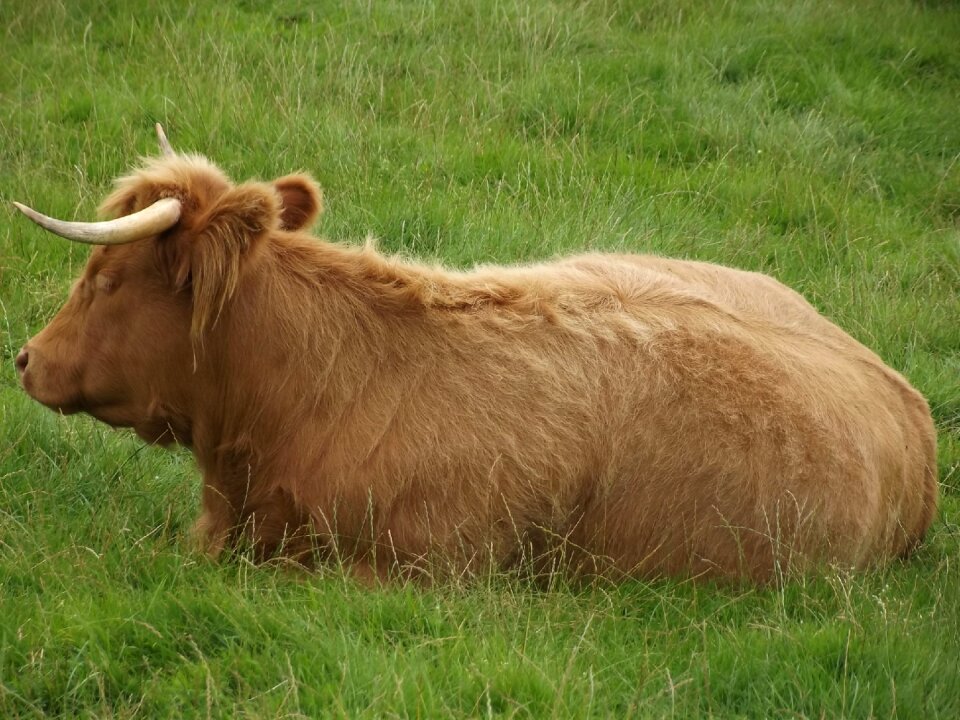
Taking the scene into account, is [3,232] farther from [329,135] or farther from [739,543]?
[739,543]

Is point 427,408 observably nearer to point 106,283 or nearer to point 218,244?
point 218,244

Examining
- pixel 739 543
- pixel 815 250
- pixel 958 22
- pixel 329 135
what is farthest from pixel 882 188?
pixel 739 543

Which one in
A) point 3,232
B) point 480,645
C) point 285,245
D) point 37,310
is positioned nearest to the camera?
point 480,645

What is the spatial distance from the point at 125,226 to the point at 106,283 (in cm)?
49

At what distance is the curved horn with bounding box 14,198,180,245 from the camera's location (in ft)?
14.3

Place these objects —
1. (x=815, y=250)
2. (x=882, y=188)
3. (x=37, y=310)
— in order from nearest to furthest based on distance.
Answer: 1. (x=37, y=310)
2. (x=815, y=250)
3. (x=882, y=188)

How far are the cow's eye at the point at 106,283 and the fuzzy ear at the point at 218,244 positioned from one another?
0.26 metres

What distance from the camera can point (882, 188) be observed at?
988cm

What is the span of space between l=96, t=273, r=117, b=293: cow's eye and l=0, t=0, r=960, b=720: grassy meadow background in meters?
0.92

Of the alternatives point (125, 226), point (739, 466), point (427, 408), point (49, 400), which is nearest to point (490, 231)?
point (427, 408)

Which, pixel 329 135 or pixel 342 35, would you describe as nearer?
pixel 329 135

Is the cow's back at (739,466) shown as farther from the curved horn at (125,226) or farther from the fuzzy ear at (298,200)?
the curved horn at (125,226)

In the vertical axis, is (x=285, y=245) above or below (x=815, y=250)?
above

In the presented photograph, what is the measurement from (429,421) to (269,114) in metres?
4.85
